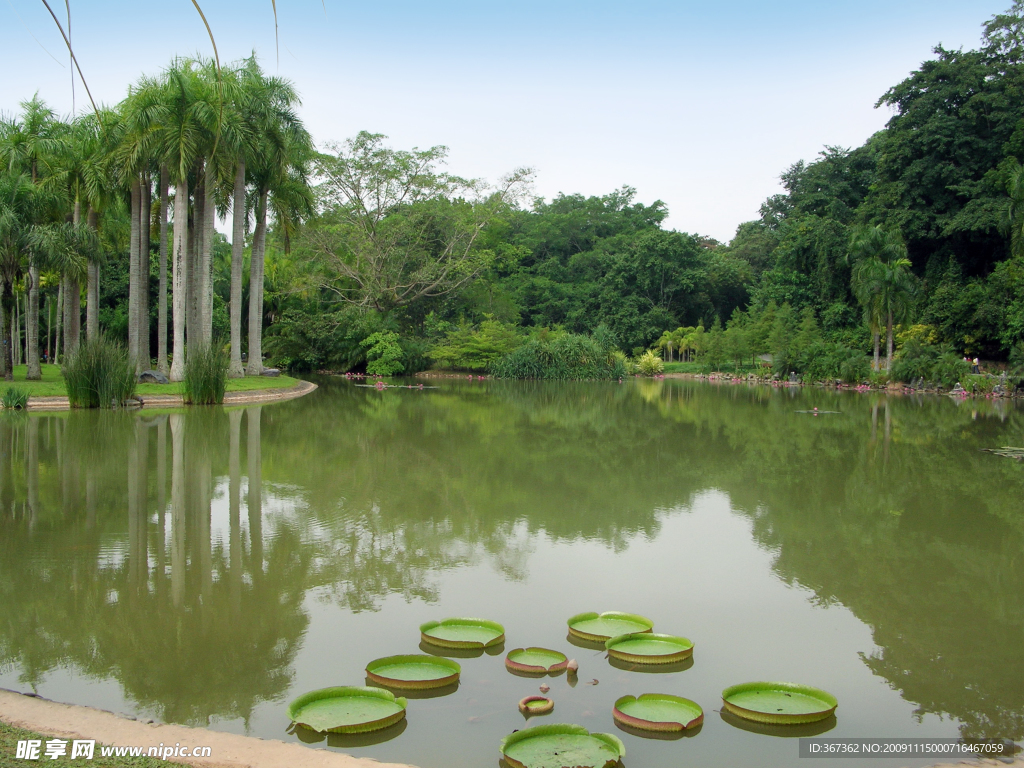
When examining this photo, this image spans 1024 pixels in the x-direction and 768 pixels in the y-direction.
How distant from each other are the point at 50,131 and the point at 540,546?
26.9 metres

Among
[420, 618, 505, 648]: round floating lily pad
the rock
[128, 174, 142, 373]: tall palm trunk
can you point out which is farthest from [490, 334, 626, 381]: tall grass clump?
[420, 618, 505, 648]: round floating lily pad

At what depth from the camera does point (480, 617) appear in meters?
4.78

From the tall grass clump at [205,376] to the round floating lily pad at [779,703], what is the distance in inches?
666

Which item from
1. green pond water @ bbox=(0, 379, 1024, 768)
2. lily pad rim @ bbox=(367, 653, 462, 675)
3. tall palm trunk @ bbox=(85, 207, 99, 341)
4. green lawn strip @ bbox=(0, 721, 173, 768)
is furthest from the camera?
tall palm trunk @ bbox=(85, 207, 99, 341)

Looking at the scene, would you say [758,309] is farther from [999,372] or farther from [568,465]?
Answer: [568,465]

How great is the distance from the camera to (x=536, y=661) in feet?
13.5

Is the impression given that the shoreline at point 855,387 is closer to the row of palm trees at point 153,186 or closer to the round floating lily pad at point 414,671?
the row of palm trees at point 153,186

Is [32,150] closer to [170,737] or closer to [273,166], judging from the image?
[273,166]

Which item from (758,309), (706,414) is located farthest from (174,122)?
(758,309)

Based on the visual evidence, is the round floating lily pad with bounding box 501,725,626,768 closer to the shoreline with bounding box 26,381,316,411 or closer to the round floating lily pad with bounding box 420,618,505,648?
the round floating lily pad with bounding box 420,618,505,648

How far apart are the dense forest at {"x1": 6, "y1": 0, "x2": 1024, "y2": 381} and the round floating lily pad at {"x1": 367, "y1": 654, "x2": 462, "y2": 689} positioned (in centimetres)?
1972

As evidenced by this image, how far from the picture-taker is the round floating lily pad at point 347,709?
3428mm

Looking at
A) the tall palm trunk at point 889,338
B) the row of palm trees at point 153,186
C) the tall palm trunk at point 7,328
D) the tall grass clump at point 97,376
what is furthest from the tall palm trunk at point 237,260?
the tall palm trunk at point 889,338

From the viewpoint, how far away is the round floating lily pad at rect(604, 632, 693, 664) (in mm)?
4191
